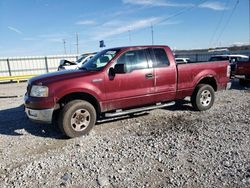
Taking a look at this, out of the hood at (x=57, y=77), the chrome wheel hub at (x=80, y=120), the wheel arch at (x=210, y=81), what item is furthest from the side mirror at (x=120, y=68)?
the wheel arch at (x=210, y=81)

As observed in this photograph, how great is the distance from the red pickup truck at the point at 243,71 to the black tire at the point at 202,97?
17.2 feet

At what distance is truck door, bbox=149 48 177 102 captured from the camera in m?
6.42

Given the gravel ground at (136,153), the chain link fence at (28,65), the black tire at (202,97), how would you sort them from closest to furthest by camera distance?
1. the gravel ground at (136,153)
2. the black tire at (202,97)
3. the chain link fence at (28,65)

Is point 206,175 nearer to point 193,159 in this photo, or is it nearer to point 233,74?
point 193,159

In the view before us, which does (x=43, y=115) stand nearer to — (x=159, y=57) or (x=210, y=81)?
(x=159, y=57)

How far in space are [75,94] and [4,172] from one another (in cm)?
219

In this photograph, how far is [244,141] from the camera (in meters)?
4.82

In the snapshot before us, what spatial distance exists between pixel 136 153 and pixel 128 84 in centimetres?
202

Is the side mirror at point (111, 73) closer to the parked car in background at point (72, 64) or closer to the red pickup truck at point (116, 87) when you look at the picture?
the red pickup truck at point (116, 87)

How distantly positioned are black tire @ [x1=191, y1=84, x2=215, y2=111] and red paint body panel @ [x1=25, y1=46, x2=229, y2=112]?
221 mm

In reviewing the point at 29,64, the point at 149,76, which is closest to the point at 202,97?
the point at 149,76

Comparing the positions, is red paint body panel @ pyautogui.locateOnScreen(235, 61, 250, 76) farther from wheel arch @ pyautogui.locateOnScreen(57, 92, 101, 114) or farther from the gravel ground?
wheel arch @ pyautogui.locateOnScreen(57, 92, 101, 114)

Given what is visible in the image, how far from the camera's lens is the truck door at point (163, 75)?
21.1ft

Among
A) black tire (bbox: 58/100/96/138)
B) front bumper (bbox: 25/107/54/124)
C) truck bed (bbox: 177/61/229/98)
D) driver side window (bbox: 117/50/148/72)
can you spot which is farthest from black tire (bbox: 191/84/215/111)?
front bumper (bbox: 25/107/54/124)
